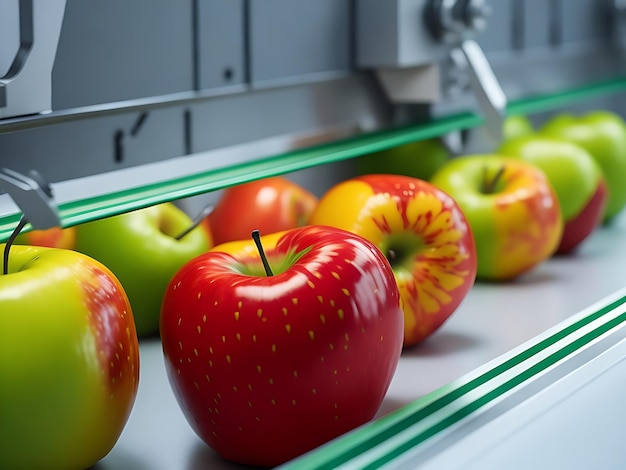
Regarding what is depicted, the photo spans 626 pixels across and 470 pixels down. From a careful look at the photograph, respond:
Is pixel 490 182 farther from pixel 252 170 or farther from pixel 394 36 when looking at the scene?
pixel 252 170

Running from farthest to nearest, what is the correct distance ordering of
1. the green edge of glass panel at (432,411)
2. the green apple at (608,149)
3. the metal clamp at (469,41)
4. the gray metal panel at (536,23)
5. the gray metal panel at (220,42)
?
the gray metal panel at (536,23)
the green apple at (608,149)
the metal clamp at (469,41)
the gray metal panel at (220,42)
the green edge of glass panel at (432,411)

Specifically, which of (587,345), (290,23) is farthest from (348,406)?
(290,23)

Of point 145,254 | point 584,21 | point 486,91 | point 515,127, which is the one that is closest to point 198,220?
point 145,254

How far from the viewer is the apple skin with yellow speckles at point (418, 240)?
0.71 meters

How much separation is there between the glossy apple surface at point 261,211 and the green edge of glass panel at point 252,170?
3 centimetres

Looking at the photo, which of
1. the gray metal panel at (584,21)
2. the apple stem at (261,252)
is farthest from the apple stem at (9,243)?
the gray metal panel at (584,21)

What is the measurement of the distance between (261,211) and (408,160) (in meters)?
0.26

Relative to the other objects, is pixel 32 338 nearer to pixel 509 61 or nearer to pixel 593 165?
pixel 593 165

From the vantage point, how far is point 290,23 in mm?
958

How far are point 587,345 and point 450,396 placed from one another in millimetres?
122

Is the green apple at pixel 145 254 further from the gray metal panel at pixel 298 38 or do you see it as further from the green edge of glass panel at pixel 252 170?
the gray metal panel at pixel 298 38

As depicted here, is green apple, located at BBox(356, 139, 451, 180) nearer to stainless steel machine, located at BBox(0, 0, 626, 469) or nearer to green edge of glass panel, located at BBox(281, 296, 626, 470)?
stainless steel machine, located at BBox(0, 0, 626, 469)

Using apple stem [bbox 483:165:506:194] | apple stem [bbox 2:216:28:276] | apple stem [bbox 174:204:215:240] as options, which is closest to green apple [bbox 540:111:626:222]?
apple stem [bbox 483:165:506:194]

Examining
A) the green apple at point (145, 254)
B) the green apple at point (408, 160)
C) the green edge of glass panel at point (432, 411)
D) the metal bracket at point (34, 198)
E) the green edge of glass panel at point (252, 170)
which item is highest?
the metal bracket at point (34, 198)
